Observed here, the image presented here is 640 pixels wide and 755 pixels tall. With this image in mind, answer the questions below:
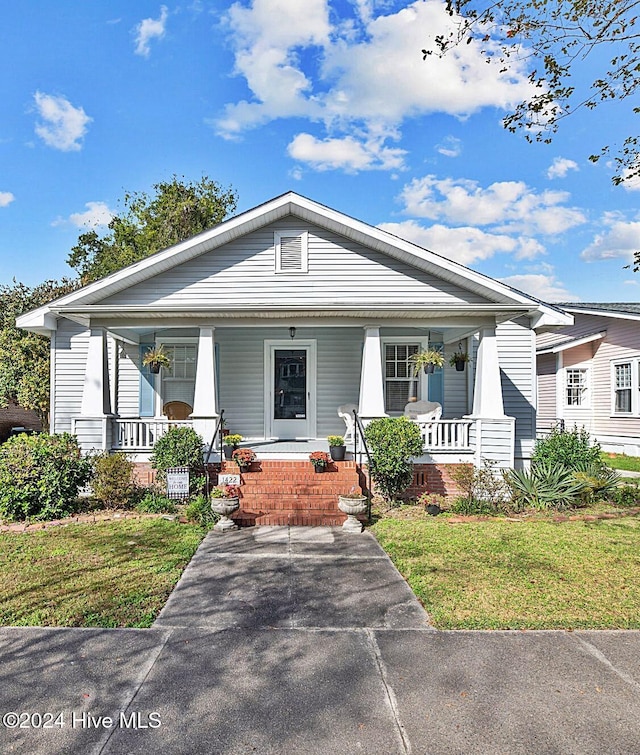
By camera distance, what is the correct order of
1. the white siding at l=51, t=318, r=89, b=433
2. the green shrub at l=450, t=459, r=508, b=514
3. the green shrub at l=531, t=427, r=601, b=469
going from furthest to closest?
the white siding at l=51, t=318, r=89, b=433
the green shrub at l=531, t=427, r=601, b=469
the green shrub at l=450, t=459, r=508, b=514

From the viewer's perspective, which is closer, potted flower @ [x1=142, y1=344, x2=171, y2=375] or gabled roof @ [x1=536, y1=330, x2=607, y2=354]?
potted flower @ [x1=142, y1=344, x2=171, y2=375]

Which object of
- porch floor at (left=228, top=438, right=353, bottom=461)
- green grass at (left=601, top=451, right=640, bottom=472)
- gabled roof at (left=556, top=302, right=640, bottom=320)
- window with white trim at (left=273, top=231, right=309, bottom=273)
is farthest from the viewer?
gabled roof at (left=556, top=302, right=640, bottom=320)

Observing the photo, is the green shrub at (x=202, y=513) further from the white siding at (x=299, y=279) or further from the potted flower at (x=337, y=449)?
the white siding at (x=299, y=279)

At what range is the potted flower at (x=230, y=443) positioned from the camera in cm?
979

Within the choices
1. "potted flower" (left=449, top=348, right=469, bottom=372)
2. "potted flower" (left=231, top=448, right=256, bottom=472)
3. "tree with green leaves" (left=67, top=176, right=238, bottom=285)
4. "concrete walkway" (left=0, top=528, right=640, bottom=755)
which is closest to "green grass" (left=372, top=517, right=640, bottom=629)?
"concrete walkway" (left=0, top=528, right=640, bottom=755)

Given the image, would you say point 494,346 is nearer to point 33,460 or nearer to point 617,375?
point 33,460

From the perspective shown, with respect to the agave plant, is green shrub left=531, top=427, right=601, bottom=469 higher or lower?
higher

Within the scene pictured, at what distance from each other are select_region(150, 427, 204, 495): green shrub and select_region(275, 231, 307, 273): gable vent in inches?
160

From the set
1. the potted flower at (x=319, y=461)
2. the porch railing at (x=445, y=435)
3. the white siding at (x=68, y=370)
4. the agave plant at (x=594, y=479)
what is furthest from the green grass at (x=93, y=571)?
the agave plant at (x=594, y=479)

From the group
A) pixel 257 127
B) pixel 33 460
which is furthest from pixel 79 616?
pixel 257 127

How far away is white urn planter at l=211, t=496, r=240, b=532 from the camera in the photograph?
7586mm

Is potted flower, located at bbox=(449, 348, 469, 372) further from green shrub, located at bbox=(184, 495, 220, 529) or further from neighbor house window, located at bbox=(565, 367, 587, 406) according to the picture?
neighbor house window, located at bbox=(565, 367, 587, 406)

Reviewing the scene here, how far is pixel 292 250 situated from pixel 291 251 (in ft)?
0.10

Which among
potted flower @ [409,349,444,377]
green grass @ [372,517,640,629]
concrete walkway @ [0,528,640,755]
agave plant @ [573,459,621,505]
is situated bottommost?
green grass @ [372,517,640,629]
